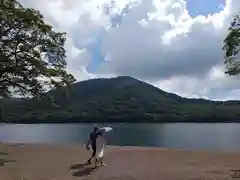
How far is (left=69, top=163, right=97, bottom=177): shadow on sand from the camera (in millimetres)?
18569

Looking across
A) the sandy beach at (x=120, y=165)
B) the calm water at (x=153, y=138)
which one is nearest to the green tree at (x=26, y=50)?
the sandy beach at (x=120, y=165)

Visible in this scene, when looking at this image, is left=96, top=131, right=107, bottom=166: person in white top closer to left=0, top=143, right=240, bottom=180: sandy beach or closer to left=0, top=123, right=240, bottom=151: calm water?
left=0, top=143, right=240, bottom=180: sandy beach

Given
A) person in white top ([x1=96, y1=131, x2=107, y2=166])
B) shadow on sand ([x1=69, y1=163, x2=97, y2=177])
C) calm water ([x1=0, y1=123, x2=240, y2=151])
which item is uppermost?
calm water ([x1=0, y1=123, x2=240, y2=151])

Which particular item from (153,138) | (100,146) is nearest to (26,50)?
(100,146)

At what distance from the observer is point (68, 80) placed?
2756cm

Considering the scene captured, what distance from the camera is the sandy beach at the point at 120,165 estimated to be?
18.1m

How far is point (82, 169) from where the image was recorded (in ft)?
65.1

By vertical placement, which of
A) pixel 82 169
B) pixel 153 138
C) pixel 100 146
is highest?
pixel 153 138

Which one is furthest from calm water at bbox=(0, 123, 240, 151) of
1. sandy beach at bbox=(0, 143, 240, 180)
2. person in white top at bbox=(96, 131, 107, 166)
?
person in white top at bbox=(96, 131, 107, 166)

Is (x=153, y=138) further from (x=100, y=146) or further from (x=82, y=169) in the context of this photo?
(x=82, y=169)

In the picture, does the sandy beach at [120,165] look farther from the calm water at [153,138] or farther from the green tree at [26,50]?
the calm water at [153,138]

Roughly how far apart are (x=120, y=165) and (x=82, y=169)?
230 centimetres

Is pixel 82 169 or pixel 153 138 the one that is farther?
pixel 153 138

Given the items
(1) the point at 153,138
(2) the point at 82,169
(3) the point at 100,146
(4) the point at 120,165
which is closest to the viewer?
(2) the point at 82,169
